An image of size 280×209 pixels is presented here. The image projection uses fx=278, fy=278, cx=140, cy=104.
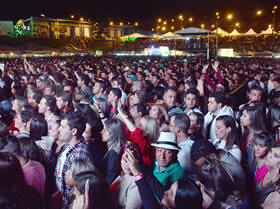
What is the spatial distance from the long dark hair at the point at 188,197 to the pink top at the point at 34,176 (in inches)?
57.5

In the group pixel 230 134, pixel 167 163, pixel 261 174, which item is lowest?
pixel 261 174

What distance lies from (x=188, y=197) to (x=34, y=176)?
5.28 feet

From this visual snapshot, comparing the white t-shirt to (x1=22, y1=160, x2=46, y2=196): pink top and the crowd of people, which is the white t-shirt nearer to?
the crowd of people

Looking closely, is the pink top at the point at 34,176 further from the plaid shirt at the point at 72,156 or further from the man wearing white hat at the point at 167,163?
the man wearing white hat at the point at 167,163

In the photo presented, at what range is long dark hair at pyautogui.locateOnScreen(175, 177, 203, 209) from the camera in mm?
2078

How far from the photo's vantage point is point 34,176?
111 inches

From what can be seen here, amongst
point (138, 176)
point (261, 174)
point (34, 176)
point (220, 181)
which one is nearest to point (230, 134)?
point (261, 174)

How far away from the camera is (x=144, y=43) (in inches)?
1623

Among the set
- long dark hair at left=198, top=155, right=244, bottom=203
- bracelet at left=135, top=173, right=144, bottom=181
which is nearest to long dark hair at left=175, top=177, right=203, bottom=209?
long dark hair at left=198, top=155, right=244, bottom=203

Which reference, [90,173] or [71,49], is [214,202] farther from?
[71,49]

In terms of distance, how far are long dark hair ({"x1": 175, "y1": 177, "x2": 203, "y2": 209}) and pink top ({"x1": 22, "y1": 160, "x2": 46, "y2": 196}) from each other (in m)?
1.46

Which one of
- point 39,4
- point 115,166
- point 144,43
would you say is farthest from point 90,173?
point 39,4

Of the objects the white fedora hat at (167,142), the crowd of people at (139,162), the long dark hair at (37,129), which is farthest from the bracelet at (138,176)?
the long dark hair at (37,129)

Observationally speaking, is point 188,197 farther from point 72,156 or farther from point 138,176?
point 72,156
